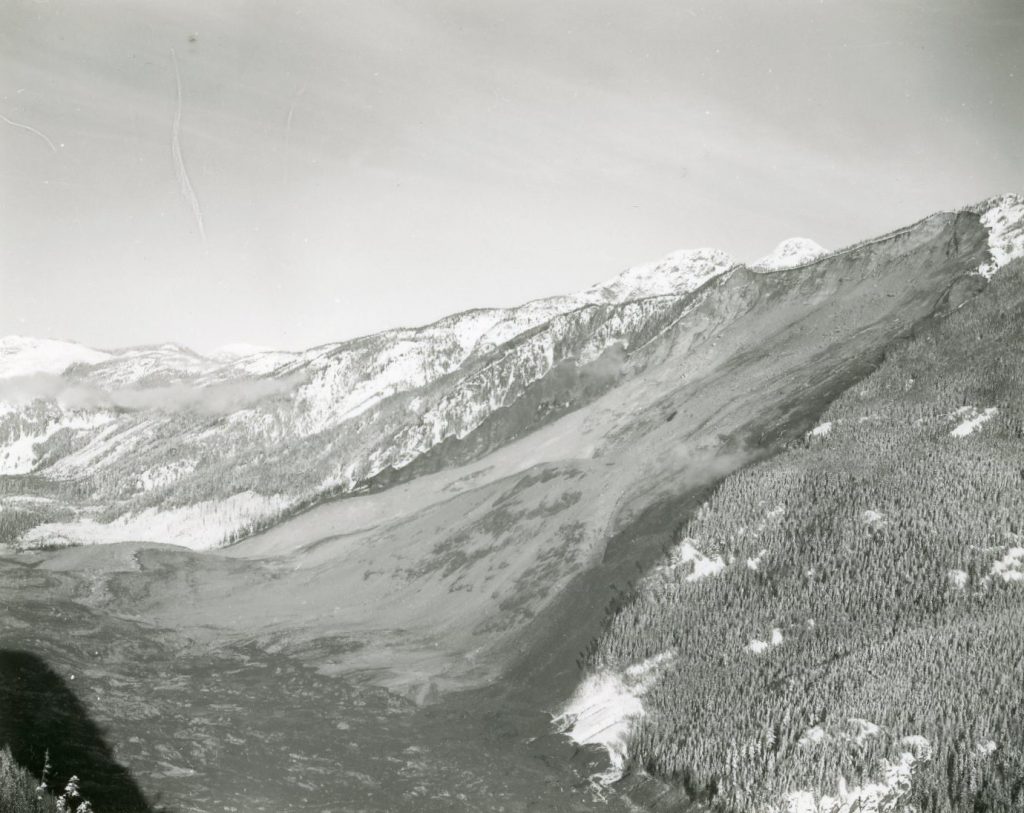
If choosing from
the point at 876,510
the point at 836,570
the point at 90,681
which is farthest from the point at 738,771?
the point at 90,681

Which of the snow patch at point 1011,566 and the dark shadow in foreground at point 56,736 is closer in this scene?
the dark shadow in foreground at point 56,736

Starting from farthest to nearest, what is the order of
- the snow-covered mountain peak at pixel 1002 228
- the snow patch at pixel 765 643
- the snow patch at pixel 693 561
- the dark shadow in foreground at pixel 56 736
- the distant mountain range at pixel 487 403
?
the distant mountain range at pixel 487 403 < the snow-covered mountain peak at pixel 1002 228 < the snow patch at pixel 693 561 < the snow patch at pixel 765 643 < the dark shadow in foreground at pixel 56 736

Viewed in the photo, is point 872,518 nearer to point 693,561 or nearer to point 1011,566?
point 1011,566

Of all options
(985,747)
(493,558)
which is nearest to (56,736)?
(493,558)

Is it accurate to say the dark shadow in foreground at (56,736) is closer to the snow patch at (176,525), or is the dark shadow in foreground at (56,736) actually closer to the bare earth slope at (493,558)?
the bare earth slope at (493,558)

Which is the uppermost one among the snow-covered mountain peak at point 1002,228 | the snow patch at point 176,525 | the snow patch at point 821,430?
the snow-covered mountain peak at point 1002,228

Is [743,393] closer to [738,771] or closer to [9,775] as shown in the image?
[738,771]

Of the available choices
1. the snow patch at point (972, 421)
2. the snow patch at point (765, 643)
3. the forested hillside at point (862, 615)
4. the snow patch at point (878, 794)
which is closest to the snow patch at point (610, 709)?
the forested hillside at point (862, 615)
